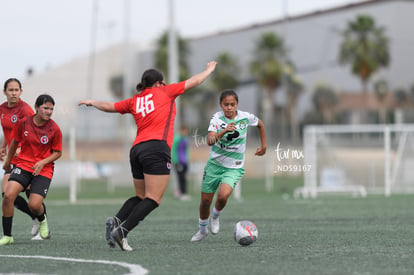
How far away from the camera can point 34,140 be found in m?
10.8

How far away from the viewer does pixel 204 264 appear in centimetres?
845

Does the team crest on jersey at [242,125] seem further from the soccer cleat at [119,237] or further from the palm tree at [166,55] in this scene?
the palm tree at [166,55]

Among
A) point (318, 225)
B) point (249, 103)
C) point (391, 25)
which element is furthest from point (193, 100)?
point (318, 225)

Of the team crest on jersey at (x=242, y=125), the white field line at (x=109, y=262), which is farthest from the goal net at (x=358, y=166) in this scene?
the white field line at (x=109, y=262)

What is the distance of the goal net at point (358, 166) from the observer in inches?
1078

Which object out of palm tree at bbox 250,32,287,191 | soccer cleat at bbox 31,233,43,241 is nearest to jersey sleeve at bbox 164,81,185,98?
soccer cleat at bbox 31,233,43,241

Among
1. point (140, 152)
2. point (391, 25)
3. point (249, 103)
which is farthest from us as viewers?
point (249, 103)

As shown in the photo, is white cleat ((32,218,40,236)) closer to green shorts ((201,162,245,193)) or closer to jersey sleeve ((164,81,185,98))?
green shorts ((201,162,245,193))

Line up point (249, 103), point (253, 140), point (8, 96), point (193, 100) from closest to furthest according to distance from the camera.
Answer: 1. point (8, 96)
2. point (253, 140)
3. point (249, 103)
4. point (193, 100)

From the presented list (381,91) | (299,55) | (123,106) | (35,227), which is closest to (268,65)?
(299,55)

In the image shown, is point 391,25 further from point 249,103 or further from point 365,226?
point 365,226

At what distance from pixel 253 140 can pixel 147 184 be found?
43565mm

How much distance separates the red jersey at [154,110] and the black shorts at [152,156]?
0.22 feet

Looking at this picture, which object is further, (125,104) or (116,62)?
(116,62)
